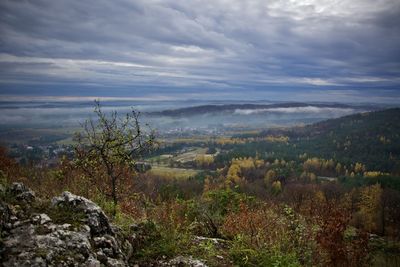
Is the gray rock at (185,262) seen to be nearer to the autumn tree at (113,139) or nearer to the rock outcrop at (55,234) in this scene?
the rock outcrop at (55,234)

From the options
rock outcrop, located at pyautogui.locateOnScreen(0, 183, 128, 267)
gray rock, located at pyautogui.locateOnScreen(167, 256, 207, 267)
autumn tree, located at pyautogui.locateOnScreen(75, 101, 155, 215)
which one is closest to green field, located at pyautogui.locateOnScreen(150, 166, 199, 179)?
autumn tree, located at pyautogui.locateOnScreen(75, 101, 155, 215)

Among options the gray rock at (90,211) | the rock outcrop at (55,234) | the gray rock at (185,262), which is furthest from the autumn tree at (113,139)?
the gray rock at (185,262)

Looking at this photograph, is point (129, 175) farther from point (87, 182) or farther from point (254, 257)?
point (254, 257)

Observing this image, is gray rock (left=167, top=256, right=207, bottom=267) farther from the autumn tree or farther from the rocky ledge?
the autumn tree

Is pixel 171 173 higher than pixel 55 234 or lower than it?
lower

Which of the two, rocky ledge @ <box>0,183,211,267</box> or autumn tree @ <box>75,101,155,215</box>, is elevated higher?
autumn tree @ <box>75,101,155,215</box>

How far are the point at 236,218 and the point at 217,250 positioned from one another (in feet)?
7.38

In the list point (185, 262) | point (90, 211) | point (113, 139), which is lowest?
point (185, 262)

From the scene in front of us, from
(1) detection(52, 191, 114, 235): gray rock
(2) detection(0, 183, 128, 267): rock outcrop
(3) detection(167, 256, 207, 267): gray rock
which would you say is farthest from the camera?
(3) detection(167, 256, 207, 267): gray rock

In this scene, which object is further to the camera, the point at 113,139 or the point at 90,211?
the point at 113,139

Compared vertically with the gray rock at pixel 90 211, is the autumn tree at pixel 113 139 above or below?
above

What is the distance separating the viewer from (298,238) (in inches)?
394

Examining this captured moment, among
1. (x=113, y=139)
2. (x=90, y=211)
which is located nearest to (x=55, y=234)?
(x=90, y=211)

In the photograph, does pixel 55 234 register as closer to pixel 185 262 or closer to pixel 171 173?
pixel 185 262
